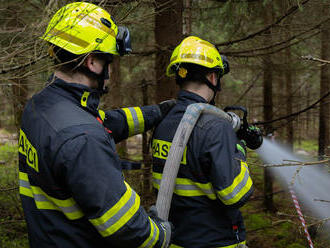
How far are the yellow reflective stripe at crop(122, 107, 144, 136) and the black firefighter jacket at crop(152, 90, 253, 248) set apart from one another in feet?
1.07

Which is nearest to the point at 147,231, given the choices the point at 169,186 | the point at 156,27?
the point at 169,186

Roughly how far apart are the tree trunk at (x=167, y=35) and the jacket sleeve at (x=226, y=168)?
1823 mm

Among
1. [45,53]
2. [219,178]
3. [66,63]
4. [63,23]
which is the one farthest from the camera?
[45,53]

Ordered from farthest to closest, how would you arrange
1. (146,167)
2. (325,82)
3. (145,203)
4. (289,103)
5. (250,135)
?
(289,103), (325,82), (146,167), (145,203), (250,135)

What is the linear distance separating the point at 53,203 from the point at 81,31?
117 cm

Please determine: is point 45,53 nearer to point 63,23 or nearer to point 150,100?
point 63,23

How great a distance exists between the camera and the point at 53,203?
1687 mm

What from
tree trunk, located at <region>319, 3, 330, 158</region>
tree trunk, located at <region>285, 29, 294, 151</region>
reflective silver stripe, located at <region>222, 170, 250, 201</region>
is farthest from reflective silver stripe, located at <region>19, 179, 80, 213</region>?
tree trunk, located at <region>285, 29, 294, 151</region>

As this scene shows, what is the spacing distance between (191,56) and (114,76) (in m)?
3.41

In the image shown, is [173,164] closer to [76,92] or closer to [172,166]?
[172,166]

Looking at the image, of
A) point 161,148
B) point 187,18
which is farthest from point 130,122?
point 187,18

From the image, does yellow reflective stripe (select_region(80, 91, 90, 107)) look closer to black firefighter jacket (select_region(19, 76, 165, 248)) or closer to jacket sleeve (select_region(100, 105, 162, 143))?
black firefighter jacket (select_region(19, 76, 165, 248))

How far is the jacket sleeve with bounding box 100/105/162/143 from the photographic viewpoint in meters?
2.63

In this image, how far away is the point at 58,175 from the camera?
5.10 ft
